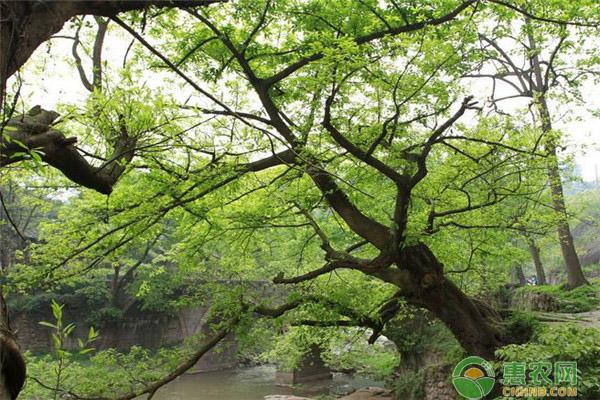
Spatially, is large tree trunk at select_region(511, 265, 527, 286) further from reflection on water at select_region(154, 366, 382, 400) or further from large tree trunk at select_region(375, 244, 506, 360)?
large tree trunk at select_region(375, 244, 506, 360)

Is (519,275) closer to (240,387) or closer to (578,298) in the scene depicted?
(578,298)

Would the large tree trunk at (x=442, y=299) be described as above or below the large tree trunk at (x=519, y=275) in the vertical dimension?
below

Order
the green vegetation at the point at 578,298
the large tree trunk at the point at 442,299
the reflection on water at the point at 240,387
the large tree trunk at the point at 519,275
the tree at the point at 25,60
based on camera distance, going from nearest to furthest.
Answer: the tree at the point at 25,60
the large tree trunk at the point at 442,299
the green vegetation at the point at 578,298
the large tree trunk at the point at 519,275
the reflection on water at the point at 240,387

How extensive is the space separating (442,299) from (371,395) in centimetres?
812

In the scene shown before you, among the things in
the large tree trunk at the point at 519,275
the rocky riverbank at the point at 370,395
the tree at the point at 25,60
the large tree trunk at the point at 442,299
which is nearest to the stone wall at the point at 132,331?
the rocky riverbank at the point at 370,395

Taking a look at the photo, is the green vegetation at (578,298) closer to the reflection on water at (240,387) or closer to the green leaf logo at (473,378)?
the green leaf logo at (473,378)

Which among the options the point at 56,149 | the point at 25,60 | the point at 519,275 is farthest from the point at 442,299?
the point at 519,275

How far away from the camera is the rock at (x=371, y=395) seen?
13086 mm

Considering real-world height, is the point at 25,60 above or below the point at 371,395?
above

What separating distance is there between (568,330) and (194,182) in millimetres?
4415

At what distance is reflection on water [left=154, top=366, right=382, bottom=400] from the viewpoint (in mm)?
16844

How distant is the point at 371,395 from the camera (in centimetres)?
1348

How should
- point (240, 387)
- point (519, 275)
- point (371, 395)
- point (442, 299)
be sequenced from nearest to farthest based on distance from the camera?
1. point (442, 299)
2. point (371, 395)
3. point (519, 275)
4. point (240, 387)

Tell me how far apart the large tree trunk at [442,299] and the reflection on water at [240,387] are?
1092cm
